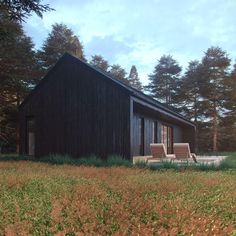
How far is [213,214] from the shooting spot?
17.8 ft

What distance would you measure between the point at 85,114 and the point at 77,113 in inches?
22.1

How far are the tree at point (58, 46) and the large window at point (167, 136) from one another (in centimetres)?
1856

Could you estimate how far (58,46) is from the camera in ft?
154

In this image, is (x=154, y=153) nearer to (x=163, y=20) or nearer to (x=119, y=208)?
(x=163, y=20)

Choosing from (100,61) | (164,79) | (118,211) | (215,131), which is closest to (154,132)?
(118,211)

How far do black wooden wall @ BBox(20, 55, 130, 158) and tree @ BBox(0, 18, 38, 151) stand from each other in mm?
9481

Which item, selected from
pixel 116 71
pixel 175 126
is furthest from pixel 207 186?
pixel 116 71

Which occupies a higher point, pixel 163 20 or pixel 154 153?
pixel 163 20

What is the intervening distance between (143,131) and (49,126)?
5.55 metres

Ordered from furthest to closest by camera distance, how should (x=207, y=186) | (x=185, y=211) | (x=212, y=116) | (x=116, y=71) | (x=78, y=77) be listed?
1. (x=116, y=71)
2. (x=212, y=116)
3. (x=78, y=77)
4. (x=207, y=186)
5. (x=185, y=211)

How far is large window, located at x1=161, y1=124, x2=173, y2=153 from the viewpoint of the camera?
2884 cm

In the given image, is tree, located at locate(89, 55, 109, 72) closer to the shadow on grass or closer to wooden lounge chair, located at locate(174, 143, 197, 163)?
the shadow on grass

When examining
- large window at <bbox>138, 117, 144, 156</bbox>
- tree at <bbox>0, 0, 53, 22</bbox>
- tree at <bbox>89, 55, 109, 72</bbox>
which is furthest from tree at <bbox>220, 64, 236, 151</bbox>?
tree at <bbox>0, 0, 53, 22</bbox>

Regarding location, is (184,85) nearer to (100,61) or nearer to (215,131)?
Answer: (215,131)
